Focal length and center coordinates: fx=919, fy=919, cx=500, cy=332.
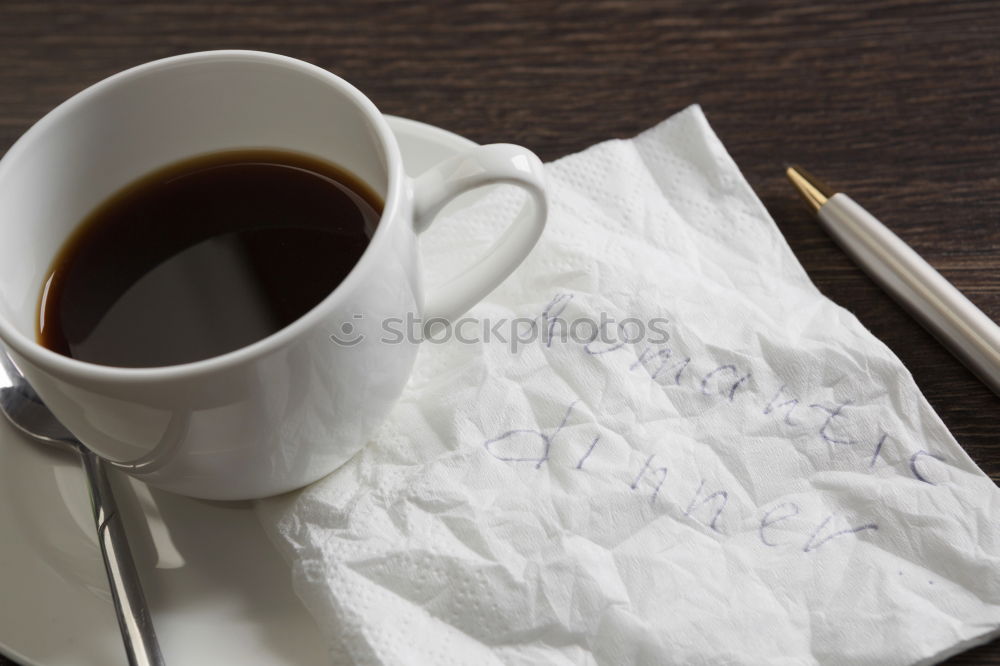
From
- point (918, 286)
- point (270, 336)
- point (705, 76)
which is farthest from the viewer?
point (705, 76)

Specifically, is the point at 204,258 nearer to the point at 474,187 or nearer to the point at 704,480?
the point at 474,187

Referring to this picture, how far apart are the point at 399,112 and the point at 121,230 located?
280mm

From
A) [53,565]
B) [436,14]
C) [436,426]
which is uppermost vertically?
[436,14]

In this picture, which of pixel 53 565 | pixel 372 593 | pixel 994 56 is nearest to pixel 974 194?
pixel 994 56

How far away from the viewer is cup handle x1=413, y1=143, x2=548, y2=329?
467mm

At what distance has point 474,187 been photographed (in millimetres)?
471

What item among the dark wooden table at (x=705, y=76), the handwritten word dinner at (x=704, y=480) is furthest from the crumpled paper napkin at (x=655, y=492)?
the dark wooden table at (x=705, y=76)

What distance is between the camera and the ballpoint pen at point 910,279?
21.4 inches

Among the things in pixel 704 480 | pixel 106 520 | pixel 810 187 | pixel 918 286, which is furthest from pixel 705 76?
pixel 106 520

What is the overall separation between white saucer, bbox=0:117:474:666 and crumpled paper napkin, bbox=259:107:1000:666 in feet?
0.10

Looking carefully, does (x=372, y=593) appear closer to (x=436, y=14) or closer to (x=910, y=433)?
(x=910, y=433)

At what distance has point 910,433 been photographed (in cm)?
49

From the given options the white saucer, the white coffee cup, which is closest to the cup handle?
the white coffee cup

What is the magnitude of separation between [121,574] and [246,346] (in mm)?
140
